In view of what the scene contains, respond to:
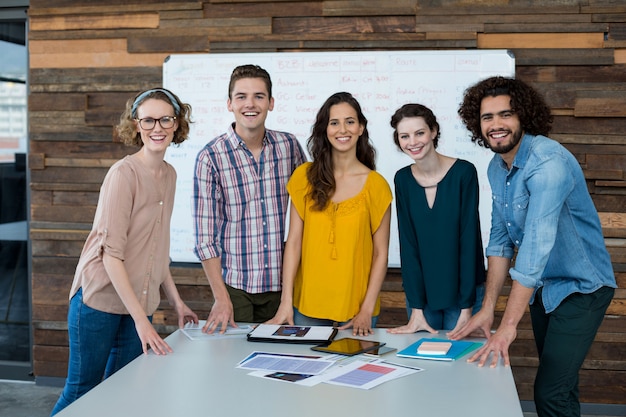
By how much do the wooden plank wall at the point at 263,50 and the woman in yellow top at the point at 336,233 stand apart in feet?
5.08

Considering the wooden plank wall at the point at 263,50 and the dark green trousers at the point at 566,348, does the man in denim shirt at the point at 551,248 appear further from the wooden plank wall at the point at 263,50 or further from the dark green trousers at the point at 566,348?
the wooden plank wall at the point at 263,50

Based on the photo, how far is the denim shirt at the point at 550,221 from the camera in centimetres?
215

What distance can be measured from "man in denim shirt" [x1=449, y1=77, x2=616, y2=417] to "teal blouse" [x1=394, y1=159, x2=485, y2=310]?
0.35ft

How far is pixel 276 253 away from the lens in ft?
9.22

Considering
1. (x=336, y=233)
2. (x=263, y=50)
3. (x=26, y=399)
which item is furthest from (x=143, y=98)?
(x=26, y=399)

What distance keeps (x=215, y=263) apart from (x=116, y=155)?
1.97 metres

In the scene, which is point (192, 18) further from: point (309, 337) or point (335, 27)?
point (309, 337)

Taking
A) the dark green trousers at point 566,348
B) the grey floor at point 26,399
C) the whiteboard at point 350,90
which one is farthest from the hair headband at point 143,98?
the grey floor at point 26,399

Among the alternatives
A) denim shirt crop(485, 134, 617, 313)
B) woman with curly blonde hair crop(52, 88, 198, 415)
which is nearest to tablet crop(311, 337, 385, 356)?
denim shirt crop(485, 134, 617, 313)

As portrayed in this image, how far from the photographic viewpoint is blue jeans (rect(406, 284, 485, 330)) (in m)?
2.55

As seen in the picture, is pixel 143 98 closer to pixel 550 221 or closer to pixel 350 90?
pixel 550 221

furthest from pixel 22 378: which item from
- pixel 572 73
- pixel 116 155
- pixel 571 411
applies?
pixel 572 73

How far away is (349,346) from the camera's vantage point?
2195 millimetres

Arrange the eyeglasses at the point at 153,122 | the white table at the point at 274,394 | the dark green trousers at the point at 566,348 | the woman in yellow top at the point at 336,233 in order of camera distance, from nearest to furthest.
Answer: the white table at the point at 274,394, the dark green trousers at the point at 566,348, the eyeglasses at the point at 153,122, the woman in yellow top at the point at 336,233
